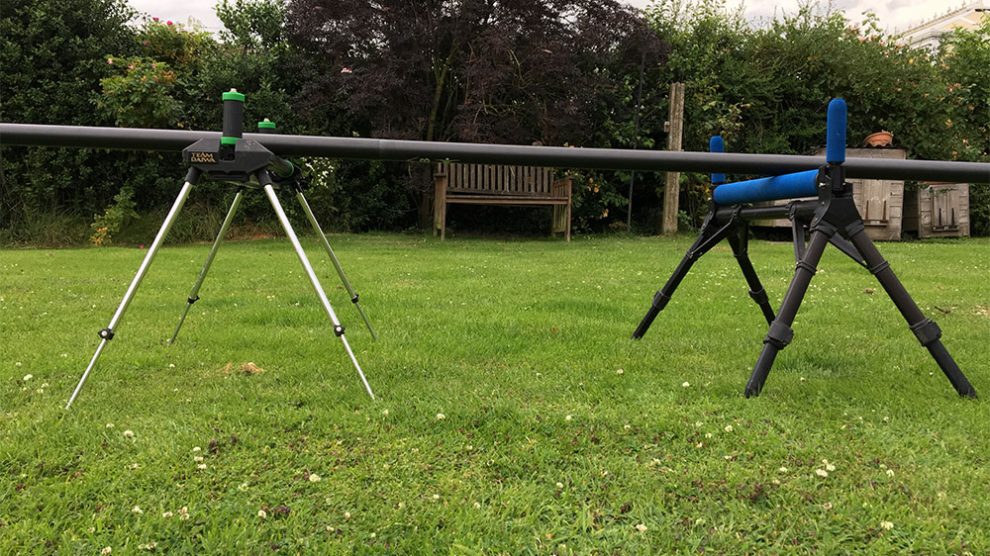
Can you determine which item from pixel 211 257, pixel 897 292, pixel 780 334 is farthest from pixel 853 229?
pixel 211 257

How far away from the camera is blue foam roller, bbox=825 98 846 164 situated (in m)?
2.24

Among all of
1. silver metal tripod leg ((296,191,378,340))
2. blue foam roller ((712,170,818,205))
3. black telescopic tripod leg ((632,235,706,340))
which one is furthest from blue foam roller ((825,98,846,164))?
silver metal tripod leg ((296,191,378,340))

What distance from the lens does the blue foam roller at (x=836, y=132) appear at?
88.3 inches

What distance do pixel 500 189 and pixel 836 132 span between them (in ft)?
27.7

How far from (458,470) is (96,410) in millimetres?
1352

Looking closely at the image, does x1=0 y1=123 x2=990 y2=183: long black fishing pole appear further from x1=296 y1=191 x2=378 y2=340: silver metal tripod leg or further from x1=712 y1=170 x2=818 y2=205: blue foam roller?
x1=296 y1=191 x2=378 y2=340: silver metal tripod leg

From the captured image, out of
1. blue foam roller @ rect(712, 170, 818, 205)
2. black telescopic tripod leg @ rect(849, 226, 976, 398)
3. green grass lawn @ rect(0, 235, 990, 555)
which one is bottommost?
green grass lawn @ rect(0, 235, 990, 555)

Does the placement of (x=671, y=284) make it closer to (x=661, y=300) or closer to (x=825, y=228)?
(x=661, y=300)

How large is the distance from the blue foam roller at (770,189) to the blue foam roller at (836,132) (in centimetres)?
9

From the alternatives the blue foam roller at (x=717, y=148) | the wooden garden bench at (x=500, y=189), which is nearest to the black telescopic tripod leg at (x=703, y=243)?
the blue foam roller at (x=717, y=148)

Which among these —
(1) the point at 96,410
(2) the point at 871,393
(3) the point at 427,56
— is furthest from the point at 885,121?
(1) the point at 96,410

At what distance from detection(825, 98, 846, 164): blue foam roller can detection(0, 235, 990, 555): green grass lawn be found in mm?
919

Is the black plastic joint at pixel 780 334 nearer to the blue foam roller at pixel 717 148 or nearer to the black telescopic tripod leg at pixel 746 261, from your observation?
the black telescopic tripod leg at pixel 746 261

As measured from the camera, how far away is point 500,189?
34.7 feet
